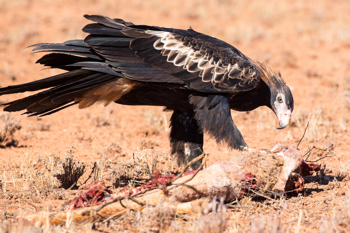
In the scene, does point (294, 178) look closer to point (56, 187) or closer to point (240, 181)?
point (240, 181)

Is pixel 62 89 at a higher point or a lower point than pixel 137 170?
higher

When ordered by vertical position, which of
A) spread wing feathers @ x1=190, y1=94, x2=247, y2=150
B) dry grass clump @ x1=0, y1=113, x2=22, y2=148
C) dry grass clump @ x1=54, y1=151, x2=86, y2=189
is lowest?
dry grass clump @ x1=54, y1=151, x2=86, y2=189

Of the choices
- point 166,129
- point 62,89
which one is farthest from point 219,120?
point 166,129

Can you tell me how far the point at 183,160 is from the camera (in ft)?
17.2

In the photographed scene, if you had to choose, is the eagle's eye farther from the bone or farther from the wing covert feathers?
the bone

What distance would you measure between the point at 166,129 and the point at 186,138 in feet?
6.18

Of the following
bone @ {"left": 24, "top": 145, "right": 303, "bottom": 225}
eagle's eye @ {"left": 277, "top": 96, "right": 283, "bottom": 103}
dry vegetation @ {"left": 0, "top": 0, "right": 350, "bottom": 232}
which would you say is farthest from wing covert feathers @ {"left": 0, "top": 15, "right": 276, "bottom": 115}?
bone @ {"left": 24, "top": 145, "right": 303, "bottom": 225}

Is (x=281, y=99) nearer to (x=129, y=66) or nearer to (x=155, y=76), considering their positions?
(x=155, y=76)

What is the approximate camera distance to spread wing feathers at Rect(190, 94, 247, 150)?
173 inches

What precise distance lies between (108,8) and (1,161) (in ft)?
34.5

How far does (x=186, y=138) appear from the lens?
205 inches

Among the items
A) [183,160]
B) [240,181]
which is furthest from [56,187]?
[240,181]

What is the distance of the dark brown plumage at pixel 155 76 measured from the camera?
14.6 ft

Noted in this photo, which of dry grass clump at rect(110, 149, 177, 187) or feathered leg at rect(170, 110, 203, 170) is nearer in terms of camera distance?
dry grass clump at rect(110, 149, 177, 187)
